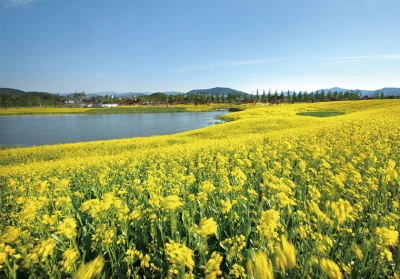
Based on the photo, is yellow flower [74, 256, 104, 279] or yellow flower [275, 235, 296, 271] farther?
yellow flower [275, 235, 296, 271]

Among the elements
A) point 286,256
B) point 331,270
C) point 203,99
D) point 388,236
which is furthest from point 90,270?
point 203,99

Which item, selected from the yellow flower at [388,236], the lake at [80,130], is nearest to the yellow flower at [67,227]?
the yellow flower at [388,236]

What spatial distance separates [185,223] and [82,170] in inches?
267

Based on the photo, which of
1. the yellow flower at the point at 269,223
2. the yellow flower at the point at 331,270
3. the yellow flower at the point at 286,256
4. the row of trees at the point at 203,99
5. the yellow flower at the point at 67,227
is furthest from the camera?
the row of trees at the point at 203,99

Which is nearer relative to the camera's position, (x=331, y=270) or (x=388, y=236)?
(x=331, y=270)

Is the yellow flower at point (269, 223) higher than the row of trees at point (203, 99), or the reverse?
the row of trees at point (203, 99)

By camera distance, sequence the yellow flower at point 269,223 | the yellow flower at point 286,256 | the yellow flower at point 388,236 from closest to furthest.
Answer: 1. the yellow flower at point 286,256
2. the yellow flower at point 388,236
3. the yellow flower at point 269,223

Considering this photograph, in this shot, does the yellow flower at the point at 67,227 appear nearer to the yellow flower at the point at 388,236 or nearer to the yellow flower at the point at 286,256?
the yellow flower at the point at 286,256

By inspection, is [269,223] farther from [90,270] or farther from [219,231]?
[90,270]

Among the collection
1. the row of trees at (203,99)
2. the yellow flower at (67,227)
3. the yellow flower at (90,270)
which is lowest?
the yellow flower at (67,227)

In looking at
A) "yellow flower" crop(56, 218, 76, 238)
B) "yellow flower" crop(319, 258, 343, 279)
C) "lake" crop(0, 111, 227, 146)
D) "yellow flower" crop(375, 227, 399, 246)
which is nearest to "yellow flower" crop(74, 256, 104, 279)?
"yellow flower" crop(56, 218, 76, 238)

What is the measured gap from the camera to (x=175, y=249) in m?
1.84

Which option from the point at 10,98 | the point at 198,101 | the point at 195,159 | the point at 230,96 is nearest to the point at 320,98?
the point at 230,96

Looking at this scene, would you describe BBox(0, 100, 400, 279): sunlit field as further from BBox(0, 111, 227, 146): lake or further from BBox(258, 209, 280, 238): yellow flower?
BBox(0, 111, 227, 146): lake
